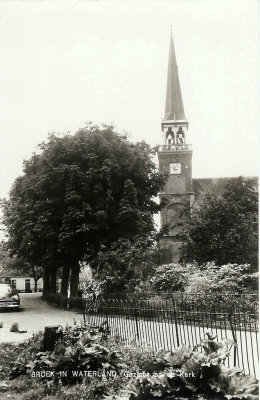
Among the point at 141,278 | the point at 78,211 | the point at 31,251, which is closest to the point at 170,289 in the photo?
the point at 141,278

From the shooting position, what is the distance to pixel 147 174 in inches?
1005

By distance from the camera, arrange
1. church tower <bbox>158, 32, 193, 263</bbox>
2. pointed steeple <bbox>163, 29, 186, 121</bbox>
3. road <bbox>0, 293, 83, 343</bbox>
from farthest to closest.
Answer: pointed steeple <bbox>163, 29, 186, 121</bbox> < church tower <bbox>158, 32, 193, 263</bbox> < road <bbox>0, 293, 83, 343</bbox>

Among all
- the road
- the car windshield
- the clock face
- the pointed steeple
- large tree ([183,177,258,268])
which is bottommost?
the road

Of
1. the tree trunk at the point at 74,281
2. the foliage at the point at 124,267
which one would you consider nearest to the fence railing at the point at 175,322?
the foliage at the point at 124,267

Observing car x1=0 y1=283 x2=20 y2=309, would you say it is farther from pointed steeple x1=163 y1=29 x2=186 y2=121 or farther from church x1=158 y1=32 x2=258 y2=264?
pointed steeple x1=163 y1=29 x2=186 y2=121

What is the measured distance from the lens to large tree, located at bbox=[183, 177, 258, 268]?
25.8 metres

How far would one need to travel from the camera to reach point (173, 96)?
157 ft

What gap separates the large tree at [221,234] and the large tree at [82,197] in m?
3.95

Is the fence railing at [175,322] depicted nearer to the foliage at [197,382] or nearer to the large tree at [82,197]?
the foliage at [197,382]

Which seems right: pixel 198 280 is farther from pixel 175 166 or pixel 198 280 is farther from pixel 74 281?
pixel 175 166

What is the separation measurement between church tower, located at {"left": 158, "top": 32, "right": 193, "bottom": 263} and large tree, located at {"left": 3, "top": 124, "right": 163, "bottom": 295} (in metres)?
18.1

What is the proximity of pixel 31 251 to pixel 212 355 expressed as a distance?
21.0 m

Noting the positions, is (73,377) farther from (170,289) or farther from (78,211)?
(78,211)

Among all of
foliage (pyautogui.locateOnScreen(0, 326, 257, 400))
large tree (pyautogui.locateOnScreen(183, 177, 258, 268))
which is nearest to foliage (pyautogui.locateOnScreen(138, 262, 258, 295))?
large tree (pyautogui.locateOnScreen(183, 177, 258, 268))
